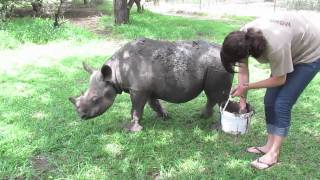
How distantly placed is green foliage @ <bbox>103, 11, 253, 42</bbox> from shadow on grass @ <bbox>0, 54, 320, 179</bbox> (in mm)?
5221

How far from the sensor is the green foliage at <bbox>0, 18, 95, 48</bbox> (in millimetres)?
10883

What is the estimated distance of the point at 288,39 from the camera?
163 inches

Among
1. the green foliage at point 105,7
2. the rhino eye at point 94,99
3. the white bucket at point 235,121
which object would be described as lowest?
the white bucket at point 235,121

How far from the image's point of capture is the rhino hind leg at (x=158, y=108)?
20.2 ft

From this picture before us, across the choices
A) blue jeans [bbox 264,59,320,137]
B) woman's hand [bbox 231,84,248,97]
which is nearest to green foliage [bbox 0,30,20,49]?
woman's hand [bbox 231,84,248,97]

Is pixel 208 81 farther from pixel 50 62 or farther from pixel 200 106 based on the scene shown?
pixel 50 62

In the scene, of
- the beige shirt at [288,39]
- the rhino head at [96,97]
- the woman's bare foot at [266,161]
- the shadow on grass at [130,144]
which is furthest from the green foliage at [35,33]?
the beige shirt at [288,39]

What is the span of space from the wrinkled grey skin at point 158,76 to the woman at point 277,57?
809 millimetres

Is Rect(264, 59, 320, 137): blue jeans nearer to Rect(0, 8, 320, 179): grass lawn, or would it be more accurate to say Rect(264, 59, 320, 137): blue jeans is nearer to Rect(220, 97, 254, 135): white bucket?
Rect(220, 97, 254, 135): white bucket

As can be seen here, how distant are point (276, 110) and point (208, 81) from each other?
1143 millimetres

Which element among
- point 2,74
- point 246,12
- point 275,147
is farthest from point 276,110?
point 246,12

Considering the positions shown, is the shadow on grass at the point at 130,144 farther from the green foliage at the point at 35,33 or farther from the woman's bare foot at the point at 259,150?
the green foliage at the point at 35,33

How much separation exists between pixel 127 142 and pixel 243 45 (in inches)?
81.6

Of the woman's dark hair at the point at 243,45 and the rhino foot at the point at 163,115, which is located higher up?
the woman's dark hair at the point at 243,45
